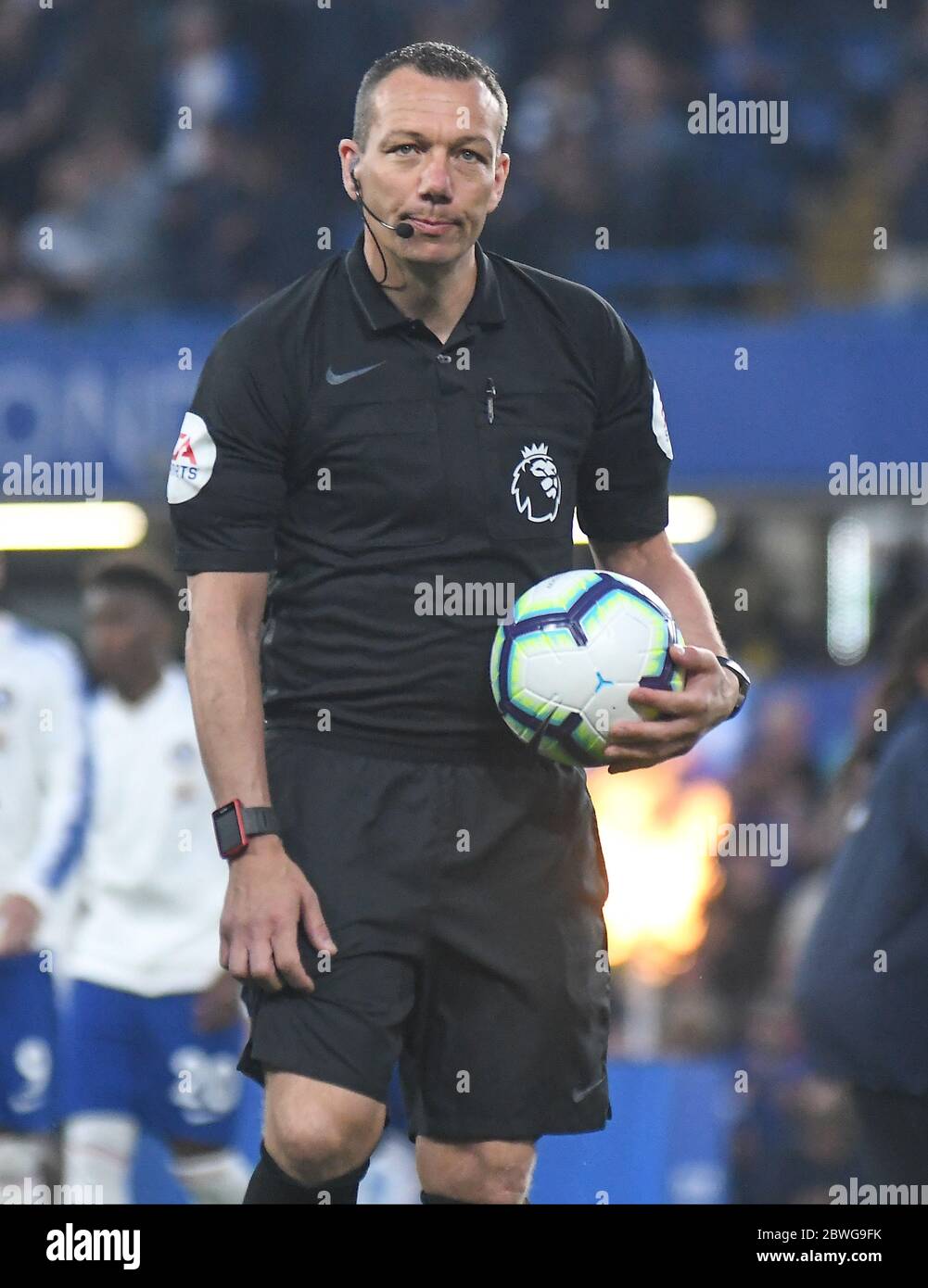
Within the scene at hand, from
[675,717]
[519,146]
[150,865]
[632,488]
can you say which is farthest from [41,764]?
[519,146]

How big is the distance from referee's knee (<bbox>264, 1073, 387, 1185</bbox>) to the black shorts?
0.12 feet

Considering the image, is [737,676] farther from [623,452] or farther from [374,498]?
[374,498]

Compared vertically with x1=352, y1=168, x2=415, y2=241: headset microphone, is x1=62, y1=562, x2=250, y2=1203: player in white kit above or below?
below

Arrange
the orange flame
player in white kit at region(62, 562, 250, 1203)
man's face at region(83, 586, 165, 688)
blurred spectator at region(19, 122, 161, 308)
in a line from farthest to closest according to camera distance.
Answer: blurred spectator at region(19, 122, 161, 308)
the orange flame
man's face at region(83, 586, 165, 688)
player in white kit at region(62, 562, 250, 1203)

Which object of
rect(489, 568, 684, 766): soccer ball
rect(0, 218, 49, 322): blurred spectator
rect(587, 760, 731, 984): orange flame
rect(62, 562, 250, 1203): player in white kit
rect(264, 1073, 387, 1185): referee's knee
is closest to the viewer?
rect(264, 1073, 387, 1185): referee's knee

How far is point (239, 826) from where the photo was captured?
132 inches

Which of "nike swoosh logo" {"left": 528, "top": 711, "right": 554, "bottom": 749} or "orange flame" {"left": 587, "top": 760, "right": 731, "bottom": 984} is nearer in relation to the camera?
"nike swoosh logo" {"left": 528, "top": 711, "right": 554, "bottom": 749}

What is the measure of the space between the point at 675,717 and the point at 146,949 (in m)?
3.22

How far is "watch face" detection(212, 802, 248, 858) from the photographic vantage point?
11.0ft

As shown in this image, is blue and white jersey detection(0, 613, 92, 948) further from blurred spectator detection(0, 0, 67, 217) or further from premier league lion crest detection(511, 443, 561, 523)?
blurred spectator detection(0, 0, 67, 217)

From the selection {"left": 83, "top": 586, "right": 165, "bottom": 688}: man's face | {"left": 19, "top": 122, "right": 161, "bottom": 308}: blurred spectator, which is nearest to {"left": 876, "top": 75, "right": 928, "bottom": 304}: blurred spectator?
{"left": 19, "top": 122, "right": 161, "bottom": 308}: blurred spectator

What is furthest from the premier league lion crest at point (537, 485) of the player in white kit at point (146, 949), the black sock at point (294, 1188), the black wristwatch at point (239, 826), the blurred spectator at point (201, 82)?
the blurred spectator at point (201, 82)

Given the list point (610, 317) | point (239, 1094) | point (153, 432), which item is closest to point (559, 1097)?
point (610, 317)

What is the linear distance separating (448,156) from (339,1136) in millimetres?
1631
